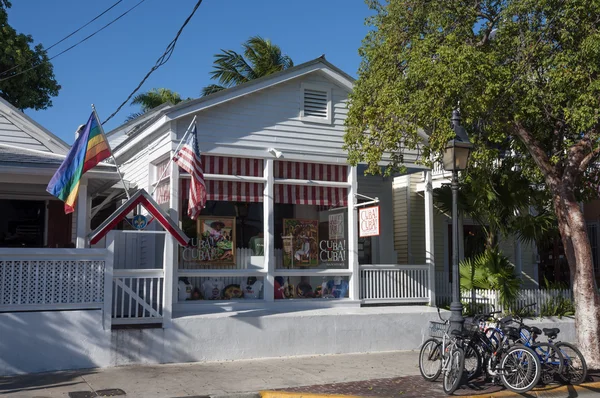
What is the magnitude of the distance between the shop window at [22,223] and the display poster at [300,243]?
6.36 m

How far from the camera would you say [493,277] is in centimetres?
1516

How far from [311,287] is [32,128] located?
7.43 meters

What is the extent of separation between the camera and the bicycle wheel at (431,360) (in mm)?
10203

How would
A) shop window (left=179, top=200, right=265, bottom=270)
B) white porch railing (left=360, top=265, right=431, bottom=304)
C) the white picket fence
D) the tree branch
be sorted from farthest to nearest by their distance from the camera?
the white picket fence < white porch railing (left=360, top=265, right=431, bottom=304) < shop window (left=179, top=200, right=265, bottom=270) < the tree branch

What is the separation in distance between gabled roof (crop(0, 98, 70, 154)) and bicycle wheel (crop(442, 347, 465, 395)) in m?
10.3

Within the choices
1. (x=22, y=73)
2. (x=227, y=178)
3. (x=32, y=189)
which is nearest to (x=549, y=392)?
(x=227, y=178)

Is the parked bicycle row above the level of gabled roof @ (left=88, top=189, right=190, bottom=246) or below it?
below

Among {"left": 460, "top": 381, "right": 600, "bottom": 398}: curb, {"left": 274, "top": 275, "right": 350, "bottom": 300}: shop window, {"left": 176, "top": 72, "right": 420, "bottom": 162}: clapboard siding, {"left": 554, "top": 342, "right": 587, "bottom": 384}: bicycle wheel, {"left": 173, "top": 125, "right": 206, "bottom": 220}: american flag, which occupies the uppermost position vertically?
{"left": 176, "top": 72, "right": 420, "bottom": 162}: clapboard siding

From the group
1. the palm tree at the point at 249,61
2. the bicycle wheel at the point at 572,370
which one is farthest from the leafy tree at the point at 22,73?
the bicycle wheel at the point at 572,370

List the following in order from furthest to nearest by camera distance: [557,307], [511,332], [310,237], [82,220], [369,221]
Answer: [557,307]
[310,237]
[369,221]
[82,220]
[511,332]

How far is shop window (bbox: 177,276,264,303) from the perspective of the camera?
1278 centimetres

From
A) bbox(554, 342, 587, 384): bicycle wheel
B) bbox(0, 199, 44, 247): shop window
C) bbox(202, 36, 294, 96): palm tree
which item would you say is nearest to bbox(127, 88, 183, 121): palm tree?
bbox(202, 36, 294, 96): palm tree

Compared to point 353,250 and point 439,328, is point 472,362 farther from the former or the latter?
point 353,250

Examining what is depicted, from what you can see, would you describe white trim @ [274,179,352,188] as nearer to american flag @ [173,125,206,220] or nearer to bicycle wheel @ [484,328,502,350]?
american flag @ [173,125,206,220]
